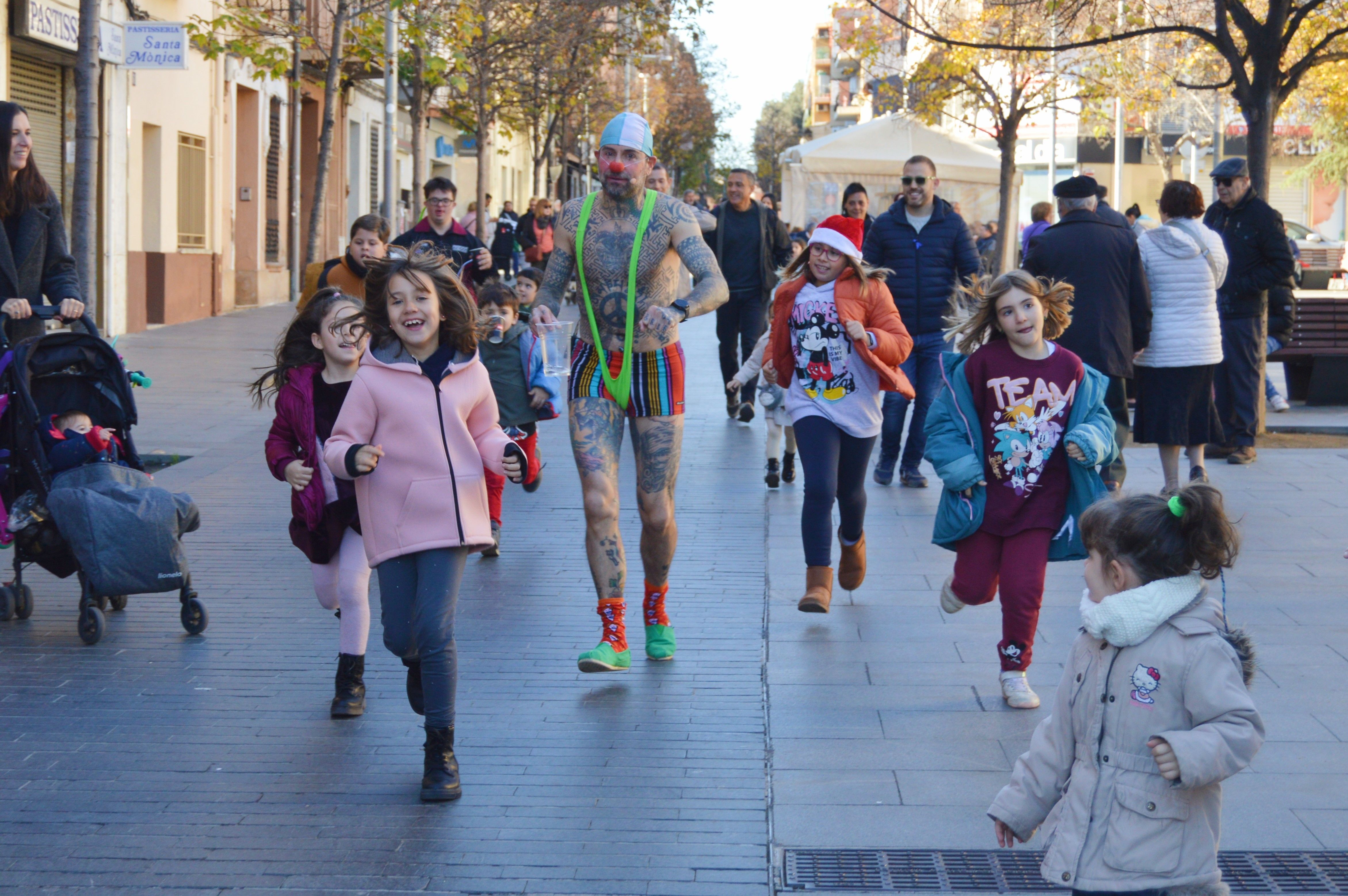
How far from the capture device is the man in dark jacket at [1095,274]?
8.32 metres

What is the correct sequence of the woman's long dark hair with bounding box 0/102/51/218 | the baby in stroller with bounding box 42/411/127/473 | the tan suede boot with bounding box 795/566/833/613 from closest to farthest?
1. the baby in stroller with bounding box 42/411/127/473
2. the tan suede boot with bounding box 795/566/833/613
3. the woman's long dark hair with bounding box 0/102/51/218

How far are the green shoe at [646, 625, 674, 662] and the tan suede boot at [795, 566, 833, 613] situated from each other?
2.37 feet

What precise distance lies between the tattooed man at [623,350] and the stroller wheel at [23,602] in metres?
2.46

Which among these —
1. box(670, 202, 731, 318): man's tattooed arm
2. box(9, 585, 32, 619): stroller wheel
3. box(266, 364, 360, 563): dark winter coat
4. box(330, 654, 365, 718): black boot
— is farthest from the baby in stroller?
box(670, 202, 731, 318): man's tattooed arm

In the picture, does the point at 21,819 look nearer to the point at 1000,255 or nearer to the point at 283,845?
the point at 283,845

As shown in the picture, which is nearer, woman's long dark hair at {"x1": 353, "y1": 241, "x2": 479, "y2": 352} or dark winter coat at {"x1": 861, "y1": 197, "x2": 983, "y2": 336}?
woman's long dark hair at {"x1": 353, "y1": 241, "x2": 479, "y2": 352}

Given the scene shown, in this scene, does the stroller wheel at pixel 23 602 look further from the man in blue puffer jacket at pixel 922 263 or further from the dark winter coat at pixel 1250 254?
the dark winter coat at pixel 1250 254

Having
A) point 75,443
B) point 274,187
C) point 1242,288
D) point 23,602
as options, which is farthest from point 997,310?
point 274,187

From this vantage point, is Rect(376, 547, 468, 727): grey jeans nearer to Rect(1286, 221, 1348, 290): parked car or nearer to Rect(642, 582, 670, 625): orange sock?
Rect(642, 582, 670, 625): orange sock

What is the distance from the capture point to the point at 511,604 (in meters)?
6.73

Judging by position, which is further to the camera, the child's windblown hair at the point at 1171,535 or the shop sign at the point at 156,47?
the shop sign at the point at 156,47

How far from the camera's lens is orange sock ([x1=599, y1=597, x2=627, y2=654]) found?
5598 millimetres

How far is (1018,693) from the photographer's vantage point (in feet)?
17.1

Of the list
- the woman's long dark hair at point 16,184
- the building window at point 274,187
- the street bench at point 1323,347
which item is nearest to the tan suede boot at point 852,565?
the woman's long dark hair at point 16,184
